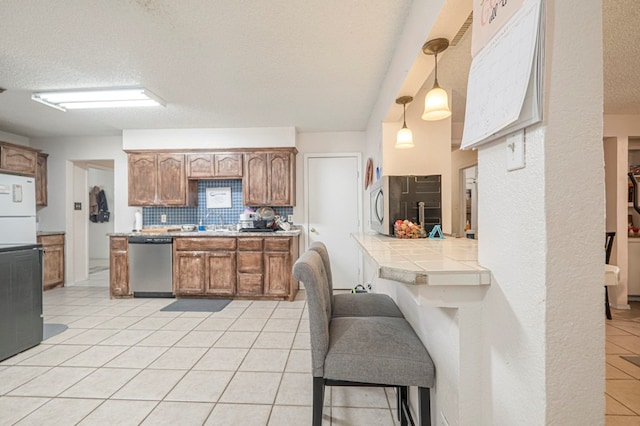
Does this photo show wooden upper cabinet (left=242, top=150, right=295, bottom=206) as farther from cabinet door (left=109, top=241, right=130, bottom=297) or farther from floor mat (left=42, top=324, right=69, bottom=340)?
floor mat (left=42, top=324, right=69, bottom=340)

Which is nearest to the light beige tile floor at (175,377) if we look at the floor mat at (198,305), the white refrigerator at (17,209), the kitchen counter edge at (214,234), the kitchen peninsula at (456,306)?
the floor mat at (198,305)

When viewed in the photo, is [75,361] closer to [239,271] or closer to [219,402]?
[219,402]

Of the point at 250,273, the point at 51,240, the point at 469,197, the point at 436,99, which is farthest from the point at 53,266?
the point at 469,197

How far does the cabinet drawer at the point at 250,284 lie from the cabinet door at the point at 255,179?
105 cm

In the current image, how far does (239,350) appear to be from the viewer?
248cm

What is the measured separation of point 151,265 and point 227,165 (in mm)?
1756

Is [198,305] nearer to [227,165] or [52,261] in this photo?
[227,165]

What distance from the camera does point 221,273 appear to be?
157 inches

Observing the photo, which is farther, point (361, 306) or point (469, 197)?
point (469, 197)

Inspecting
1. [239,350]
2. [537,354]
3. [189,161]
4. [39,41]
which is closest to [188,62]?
[39,41]

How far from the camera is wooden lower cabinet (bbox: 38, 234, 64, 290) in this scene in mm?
4363

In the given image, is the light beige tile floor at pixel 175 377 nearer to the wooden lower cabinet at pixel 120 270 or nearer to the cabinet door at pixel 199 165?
the wooden lower cabinet at pixel 120 270

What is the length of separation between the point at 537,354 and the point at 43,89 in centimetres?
427

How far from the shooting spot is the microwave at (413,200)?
87.4 inches
